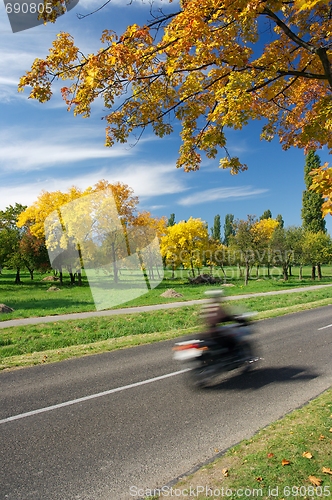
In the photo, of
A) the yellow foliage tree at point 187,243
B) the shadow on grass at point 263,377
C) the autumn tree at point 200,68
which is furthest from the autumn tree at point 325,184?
the yellow foliage tree at point 187,243

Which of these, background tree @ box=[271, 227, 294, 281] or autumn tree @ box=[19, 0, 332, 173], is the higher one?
autumn tree @ box=[19, 0, 332, 173]

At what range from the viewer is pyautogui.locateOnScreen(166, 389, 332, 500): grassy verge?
315 cm

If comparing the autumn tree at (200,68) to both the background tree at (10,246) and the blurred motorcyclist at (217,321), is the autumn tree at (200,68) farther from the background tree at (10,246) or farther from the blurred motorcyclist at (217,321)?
the background tree at (10,246)

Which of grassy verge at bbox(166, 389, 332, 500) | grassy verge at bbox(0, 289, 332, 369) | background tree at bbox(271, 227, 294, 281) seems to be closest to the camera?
grassy verge at bbox(166, 389, 332, 500)

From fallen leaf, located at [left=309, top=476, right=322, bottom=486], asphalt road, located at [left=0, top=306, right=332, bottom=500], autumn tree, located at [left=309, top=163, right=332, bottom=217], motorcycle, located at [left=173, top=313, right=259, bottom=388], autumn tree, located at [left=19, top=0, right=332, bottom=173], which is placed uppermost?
autumn tree, located at [left=19, top=0, right=332, bottom=173]

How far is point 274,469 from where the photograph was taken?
347 centimetres

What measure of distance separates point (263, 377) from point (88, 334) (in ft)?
24.1

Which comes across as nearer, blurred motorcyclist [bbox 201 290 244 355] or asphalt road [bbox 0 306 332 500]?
asphalt road [bbox 0 306 332 500]

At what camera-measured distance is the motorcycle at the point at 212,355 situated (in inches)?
250

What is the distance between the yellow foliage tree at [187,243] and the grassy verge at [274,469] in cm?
4089

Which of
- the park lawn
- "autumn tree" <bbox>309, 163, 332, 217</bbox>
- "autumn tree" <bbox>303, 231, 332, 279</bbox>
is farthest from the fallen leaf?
"autumn tree" <bbox>303, 231, 332, 279</bbox>

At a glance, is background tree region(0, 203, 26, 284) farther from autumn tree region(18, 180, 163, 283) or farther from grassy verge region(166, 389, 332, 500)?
grassy verge region(166, 389, 332, 500)

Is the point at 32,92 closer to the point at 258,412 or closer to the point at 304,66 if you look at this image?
the point at 304,66

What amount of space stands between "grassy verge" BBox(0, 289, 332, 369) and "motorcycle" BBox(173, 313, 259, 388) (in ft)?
3.16
